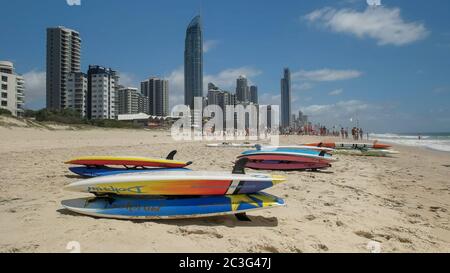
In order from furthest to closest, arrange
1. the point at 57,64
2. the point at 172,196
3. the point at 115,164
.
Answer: the point at 57,64 < the point at 115,164 < the point at 172,196

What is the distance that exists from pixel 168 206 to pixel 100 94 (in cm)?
9250

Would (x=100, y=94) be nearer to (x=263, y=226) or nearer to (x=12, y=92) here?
(x=12, y=92)

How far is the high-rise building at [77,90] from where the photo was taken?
295ft

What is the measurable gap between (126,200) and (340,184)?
495cm

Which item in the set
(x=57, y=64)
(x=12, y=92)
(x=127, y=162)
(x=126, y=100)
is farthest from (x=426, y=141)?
(x=57, y=64)

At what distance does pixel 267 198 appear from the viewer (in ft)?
12.7

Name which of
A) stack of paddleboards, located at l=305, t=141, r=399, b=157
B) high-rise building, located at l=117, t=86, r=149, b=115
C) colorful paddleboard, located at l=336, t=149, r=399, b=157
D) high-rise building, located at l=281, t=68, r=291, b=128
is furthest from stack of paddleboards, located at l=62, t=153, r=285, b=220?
high-rise building, located at l=281, t=68, r=291, b=128

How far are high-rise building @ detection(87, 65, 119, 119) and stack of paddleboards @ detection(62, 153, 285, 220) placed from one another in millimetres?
88642

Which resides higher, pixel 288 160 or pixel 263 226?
pixel 288 160

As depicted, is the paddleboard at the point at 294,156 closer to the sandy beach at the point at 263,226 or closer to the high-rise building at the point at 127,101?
the sandy beach at the point at 263,226

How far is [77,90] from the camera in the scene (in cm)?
9100

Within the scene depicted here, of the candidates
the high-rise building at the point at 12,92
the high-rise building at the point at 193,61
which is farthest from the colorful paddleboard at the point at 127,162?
the high-rise building at the point at 193,61
